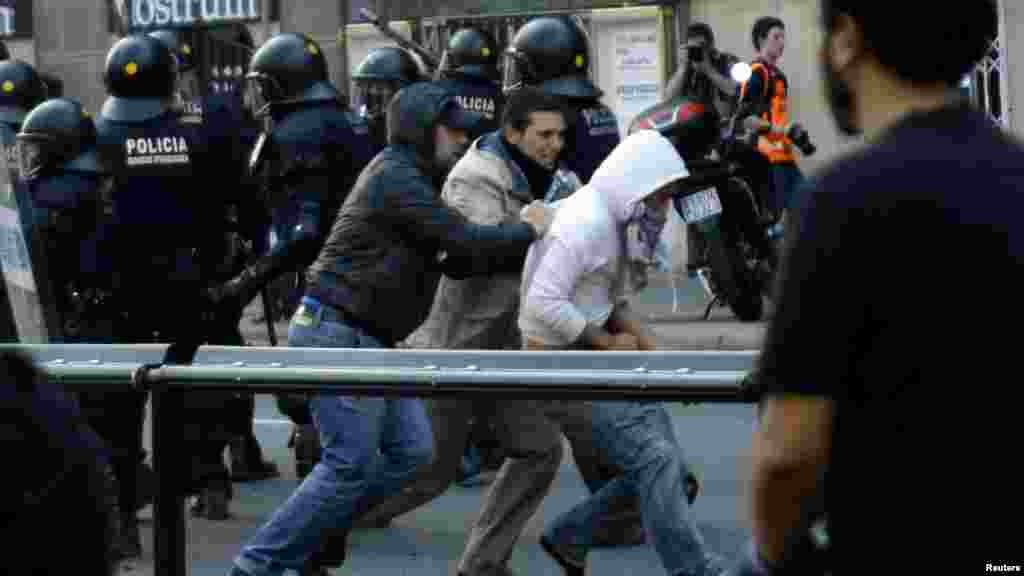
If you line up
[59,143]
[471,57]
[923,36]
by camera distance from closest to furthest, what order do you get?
[923,36] → [59,143] → [471,57]

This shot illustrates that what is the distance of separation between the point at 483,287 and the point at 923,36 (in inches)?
181

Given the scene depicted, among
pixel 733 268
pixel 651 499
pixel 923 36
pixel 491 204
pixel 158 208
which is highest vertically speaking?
pixel 923 36

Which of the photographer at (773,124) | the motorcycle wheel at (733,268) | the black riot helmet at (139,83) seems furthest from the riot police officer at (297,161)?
the photographer at (773,124)

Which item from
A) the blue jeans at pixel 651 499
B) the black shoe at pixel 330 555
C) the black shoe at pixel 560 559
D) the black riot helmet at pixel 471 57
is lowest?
the black shoe at pixel 560 559

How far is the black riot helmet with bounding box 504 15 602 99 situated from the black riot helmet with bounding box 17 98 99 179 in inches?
78.4

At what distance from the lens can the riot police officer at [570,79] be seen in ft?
29.3

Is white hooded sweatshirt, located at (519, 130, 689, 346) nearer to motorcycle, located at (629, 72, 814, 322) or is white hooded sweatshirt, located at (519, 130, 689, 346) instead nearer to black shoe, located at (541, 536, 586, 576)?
black shoe, located at (541, 536, 586, 576)

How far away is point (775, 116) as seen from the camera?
48.9ft

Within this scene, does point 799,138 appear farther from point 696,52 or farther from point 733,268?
point 733,268

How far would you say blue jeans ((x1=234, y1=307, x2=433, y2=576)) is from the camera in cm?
618

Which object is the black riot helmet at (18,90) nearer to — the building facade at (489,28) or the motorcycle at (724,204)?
the motorcycle at (724,204)

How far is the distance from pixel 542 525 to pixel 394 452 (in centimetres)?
78

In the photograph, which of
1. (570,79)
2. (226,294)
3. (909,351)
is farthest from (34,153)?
(909,351)

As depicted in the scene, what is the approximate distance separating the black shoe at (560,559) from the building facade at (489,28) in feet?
29.6
